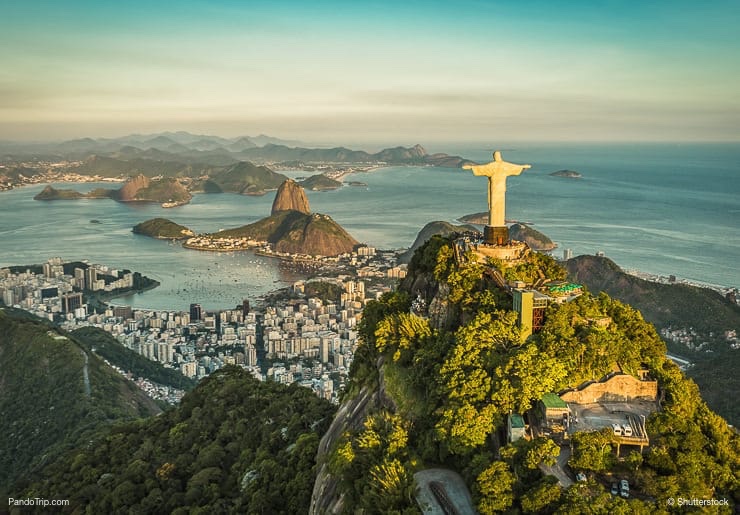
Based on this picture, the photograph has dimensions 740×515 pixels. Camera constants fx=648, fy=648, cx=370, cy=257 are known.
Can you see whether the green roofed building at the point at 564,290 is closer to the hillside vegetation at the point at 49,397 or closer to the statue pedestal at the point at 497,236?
the statue pedestal at the point at 497,236

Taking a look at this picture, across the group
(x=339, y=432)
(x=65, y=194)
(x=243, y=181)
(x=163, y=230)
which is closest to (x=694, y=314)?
(x=339, y=432)

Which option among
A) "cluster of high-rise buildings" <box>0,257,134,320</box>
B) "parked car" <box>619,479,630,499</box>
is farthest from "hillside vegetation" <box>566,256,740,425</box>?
"cluster of high-rise buildings" <box>0,257,134,320</box>

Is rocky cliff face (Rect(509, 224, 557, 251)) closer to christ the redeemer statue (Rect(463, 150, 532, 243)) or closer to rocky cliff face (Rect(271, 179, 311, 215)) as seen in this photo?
rocky cliff face (Rect(271, 179, 311, 215))

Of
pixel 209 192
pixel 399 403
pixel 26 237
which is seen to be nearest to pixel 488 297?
pixel 399 403

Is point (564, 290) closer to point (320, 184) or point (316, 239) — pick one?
point (316, 239)

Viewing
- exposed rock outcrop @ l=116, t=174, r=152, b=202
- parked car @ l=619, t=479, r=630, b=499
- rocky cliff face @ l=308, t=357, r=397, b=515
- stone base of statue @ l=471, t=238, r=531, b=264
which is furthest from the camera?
exposed rock outcrop @ l=116, t=174, r=152, b=202

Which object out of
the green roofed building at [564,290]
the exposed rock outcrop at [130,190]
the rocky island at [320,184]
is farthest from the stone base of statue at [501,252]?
the rocky island at [320,184]

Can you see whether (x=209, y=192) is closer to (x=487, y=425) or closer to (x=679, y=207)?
(x=679, y=207)
